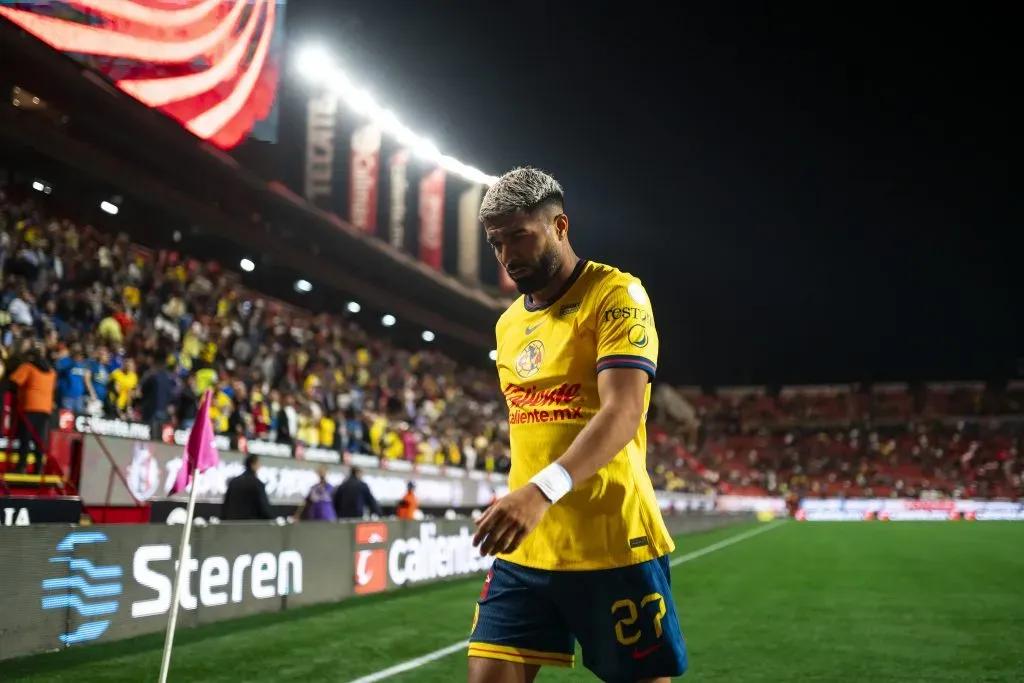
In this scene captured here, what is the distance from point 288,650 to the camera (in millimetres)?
8750

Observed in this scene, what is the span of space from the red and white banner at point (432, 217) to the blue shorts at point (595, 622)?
107 ft

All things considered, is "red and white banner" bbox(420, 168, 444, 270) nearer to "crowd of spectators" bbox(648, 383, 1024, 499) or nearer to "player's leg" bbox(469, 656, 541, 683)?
"crowd of spectators" bbox(648, 383, 1024, 499)

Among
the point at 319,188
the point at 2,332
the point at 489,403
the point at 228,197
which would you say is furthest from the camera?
the point at 489,403

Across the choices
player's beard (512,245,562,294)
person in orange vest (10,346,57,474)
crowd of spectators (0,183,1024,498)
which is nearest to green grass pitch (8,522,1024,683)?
crowd of spectators (0,183,1024,498)

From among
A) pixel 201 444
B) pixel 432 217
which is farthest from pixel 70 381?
pixel 432 217

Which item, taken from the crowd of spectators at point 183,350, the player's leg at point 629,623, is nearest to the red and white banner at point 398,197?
the crowd of spectators at point 183,350

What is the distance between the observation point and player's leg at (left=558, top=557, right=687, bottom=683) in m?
2.67

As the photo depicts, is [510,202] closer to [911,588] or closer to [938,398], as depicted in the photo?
[911,588]

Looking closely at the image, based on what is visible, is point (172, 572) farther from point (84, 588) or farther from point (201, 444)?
point (201, 444)

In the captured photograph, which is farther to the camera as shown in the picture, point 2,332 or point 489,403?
point 489,403

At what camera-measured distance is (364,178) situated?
30.6m

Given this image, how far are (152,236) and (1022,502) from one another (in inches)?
1940

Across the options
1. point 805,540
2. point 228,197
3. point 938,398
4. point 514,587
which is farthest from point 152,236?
point 938,398

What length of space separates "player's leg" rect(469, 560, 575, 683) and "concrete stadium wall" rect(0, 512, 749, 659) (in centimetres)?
615
